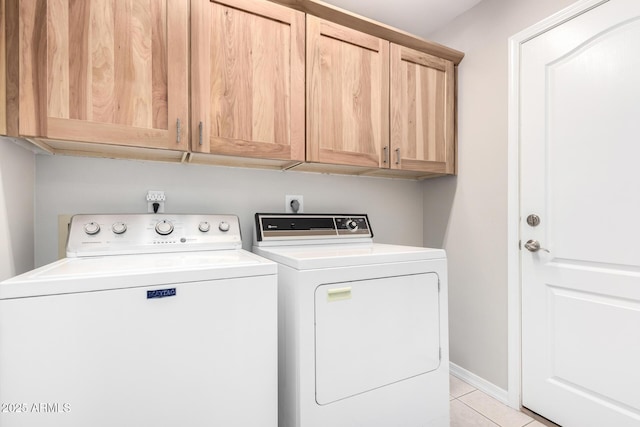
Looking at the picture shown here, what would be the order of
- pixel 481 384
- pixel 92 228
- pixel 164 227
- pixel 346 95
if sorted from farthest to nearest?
1. pixel 481 384
2. pixel 346 95
3. pixel 164 227
4. pixel 92 228

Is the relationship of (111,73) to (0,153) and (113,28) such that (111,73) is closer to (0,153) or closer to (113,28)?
(113,28)

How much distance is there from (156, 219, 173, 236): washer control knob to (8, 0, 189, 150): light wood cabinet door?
38cm

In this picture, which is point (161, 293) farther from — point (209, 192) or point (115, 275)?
point (209, 192)

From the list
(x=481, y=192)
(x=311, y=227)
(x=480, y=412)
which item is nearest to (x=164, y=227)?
(x=311, y=227)

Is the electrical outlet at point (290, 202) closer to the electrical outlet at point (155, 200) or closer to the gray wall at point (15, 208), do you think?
the electrical outlet at point (155, 200)

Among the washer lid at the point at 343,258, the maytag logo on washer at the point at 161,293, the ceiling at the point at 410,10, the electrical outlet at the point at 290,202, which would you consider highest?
the ceiling at the point at 410,10

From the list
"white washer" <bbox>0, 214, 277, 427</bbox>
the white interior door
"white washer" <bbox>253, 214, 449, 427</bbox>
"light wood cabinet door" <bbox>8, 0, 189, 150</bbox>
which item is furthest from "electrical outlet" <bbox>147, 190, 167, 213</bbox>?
the white interior door

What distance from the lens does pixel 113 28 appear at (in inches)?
48.4

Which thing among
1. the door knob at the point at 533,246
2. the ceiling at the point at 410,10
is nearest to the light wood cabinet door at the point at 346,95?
the ceiling at the point at 410,10

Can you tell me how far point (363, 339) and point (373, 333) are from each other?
0.18 ft

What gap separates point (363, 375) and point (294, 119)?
49.3 inches

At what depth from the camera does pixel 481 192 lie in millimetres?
1975

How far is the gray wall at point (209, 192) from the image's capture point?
144 cm

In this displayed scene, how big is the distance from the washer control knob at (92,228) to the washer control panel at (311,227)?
0.74 meters
